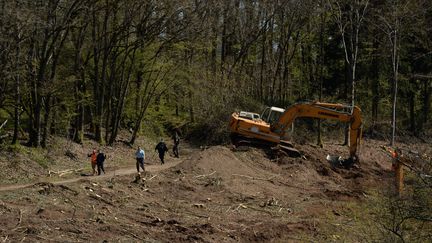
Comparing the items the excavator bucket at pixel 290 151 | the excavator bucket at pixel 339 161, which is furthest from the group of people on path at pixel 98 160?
the excavator bucket at pixel 339 161

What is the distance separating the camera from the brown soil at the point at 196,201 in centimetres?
1652

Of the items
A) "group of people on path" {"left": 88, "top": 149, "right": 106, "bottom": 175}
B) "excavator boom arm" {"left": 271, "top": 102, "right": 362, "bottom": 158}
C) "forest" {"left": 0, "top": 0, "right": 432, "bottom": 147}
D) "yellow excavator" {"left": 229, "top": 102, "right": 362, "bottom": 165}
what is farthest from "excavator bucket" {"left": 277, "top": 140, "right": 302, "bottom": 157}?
"group of people on path" {"left": 88, "top": 149, "right": 106, "bottom": 175}

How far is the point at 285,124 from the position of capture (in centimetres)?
3189

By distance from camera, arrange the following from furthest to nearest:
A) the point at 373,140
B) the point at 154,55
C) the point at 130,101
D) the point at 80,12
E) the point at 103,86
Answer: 1. the point at 373,140
2. the point at 130,101
3. the point at 154,55
4. the point at 103,86
5. the point at 80,12

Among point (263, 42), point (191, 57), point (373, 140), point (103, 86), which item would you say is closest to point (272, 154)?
point (103, 86)

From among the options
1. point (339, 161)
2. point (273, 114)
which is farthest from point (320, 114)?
point (339, 161)

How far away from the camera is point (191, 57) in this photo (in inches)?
1745

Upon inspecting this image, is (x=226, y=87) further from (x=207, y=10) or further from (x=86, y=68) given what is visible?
(x=86, y=68)

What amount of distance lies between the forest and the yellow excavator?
282 inches

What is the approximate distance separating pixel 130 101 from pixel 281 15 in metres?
15.3

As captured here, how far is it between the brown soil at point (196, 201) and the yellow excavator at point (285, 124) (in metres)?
1.02

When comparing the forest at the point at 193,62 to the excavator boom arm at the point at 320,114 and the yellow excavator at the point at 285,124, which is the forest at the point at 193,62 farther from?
the excavator boom arm at the point at 320,114

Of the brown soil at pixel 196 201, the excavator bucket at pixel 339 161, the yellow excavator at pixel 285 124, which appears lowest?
the excavator bucket at pixel 339 161

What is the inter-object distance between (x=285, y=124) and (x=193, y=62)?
16.1 meters
